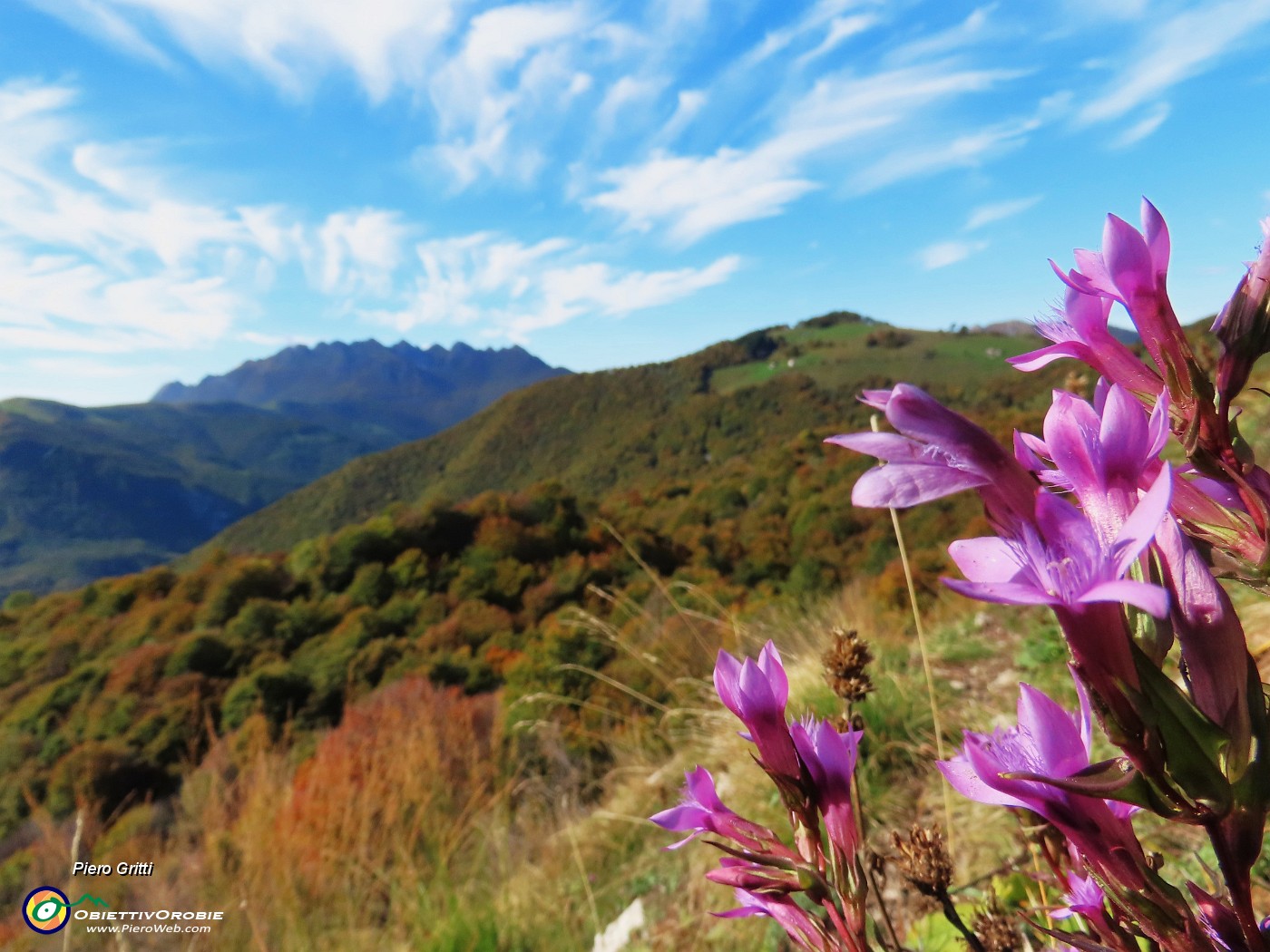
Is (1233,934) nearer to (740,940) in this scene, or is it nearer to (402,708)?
(740,940)

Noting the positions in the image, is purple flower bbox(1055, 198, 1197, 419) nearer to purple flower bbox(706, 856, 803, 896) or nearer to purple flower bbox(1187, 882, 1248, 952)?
purple flower bbox(1187, 882, 1248, 952)

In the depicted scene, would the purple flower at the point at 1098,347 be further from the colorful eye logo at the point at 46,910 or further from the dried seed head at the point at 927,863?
the colorful eye logo at the point at 46,910

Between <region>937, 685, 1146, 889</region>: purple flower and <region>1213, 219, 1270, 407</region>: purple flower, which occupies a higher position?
<region>1213, 219, 1270, 407</region>: purple flower

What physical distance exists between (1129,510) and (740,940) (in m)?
2.69

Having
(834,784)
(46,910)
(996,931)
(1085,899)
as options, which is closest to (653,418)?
(46,910)

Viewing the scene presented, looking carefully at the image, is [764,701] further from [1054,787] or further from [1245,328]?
[1245,328]

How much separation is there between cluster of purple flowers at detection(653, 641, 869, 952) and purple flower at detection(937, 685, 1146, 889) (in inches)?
6.9

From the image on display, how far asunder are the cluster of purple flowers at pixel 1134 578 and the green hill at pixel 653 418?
40465mm

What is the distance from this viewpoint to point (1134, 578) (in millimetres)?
441

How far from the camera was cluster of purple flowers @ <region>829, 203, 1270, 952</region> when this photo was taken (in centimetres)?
41

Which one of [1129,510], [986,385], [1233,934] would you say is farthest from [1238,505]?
[986,385]

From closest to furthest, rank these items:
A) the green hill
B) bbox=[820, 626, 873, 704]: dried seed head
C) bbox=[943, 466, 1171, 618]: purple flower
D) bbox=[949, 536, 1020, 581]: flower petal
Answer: bbox=[943, 466, 1171, 618]: purple flower → bbox=[949, 536, 1020, 581]: flower petal → bbox=[820, 626, 873, 704]: dried seed head → the green hill

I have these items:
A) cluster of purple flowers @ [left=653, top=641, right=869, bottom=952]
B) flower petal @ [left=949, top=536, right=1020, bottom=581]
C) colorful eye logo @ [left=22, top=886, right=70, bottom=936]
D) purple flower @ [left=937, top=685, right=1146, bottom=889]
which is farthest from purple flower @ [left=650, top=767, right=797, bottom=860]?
colorful eye logo @ [left=22, top=886, right=70, bottom=936]

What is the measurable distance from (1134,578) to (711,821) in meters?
0.46
